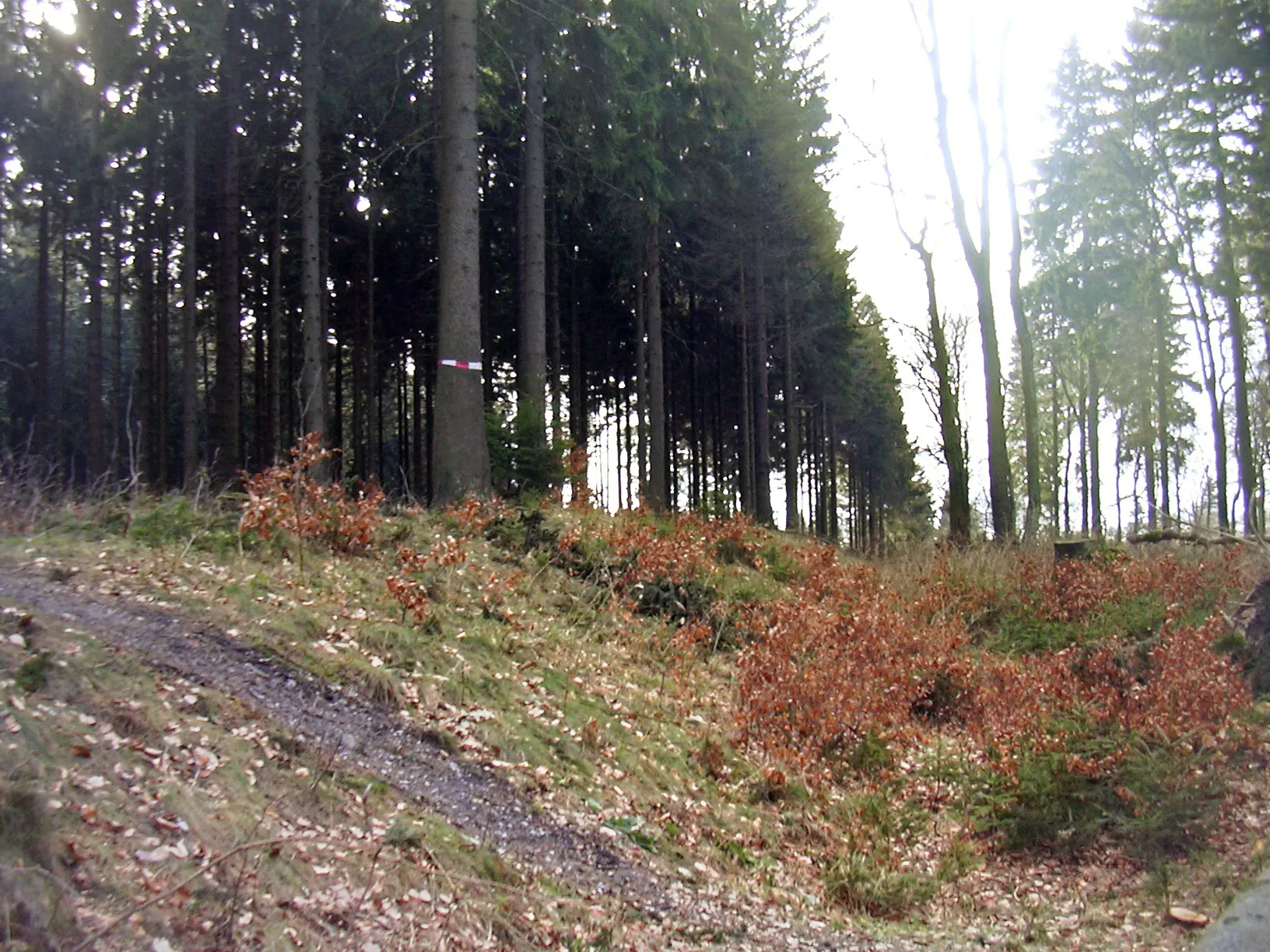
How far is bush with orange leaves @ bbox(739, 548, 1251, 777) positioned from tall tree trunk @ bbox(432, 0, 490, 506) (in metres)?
4.74

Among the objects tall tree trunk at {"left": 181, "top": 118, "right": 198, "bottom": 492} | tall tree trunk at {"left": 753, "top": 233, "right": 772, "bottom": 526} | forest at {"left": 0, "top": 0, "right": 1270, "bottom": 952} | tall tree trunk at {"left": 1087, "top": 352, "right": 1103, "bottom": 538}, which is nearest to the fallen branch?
forest at {"left": 0, "top": 0, "right": 1270, "bottom": 952}

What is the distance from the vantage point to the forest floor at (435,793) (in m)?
4.03

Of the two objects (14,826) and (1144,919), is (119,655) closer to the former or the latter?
(14,826)

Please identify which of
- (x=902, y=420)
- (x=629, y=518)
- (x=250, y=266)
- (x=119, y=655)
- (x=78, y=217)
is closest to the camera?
(x=119, y=655)

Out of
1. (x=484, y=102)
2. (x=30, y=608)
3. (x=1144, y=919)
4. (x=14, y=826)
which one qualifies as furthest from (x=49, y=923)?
(x=484, y=102)

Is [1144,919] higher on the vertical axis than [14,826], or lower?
lower

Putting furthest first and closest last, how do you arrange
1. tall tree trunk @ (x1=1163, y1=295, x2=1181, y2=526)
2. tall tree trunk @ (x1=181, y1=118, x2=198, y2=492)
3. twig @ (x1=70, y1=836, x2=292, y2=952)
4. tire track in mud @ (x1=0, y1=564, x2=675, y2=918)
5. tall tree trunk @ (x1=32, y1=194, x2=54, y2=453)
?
tall tree trunk @ (x1=1163, y1=295, x2=1181, y2=526), tall tree trunk @ (x1=32, y1=194, x2=54, y2=453), tall tree trunk @ (x1=181, y1=118, x2=198, y2=492), tire track in mud @ (x1=0, y1=564, x2=675, y2=918), twig @ (x1=70, y1=836, x2=292, y2=952)

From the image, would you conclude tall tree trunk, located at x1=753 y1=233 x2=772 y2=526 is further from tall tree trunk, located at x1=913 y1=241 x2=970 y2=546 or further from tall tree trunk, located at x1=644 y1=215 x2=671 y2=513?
tall tree trunk, located at x1=913 y1=241 x2=970 y2=546

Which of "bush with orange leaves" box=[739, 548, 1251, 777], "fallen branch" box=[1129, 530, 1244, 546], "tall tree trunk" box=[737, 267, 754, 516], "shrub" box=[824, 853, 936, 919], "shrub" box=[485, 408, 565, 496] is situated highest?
"tall tree trunk" box=[737, 267, 754, 516]

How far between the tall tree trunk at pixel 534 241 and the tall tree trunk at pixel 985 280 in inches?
288

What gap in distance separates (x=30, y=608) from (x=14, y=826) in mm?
2696

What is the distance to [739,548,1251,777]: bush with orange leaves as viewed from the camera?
767cm

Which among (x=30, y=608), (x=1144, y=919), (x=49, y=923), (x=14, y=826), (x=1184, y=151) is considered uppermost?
(x=1184, y=151)

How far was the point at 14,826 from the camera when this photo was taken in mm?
3420
